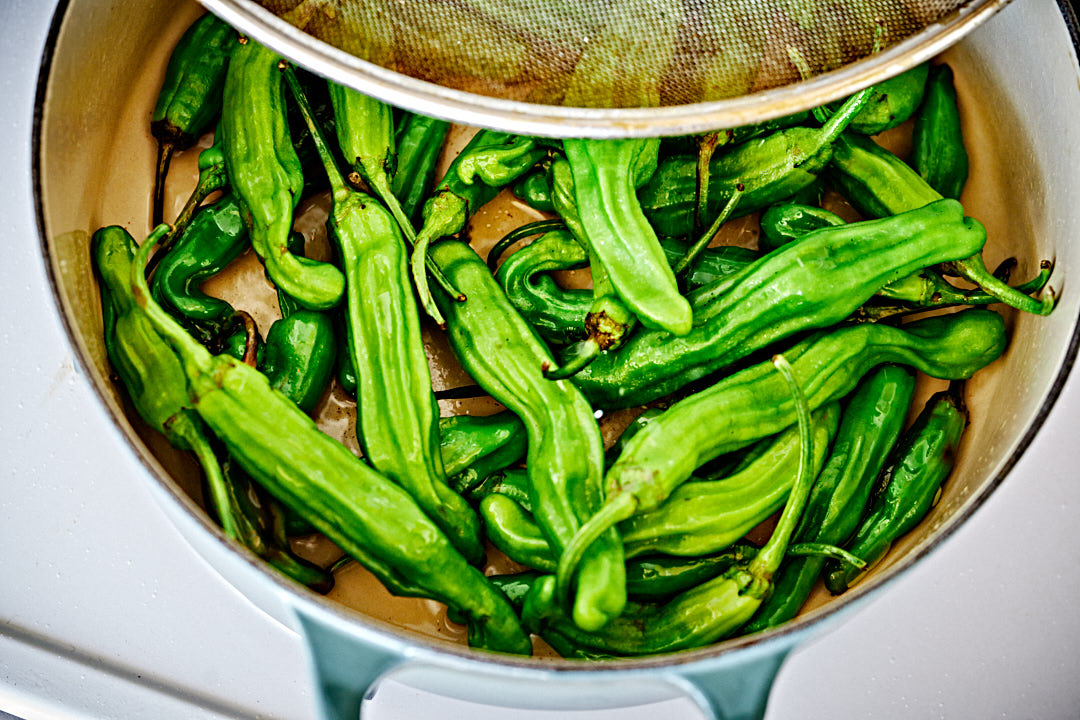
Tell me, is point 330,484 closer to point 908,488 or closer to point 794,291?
point 794,291

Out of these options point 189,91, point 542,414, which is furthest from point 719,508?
point 189,91

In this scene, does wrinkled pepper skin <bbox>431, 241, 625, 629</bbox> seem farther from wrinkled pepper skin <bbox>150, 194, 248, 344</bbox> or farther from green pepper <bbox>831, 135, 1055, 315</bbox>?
green pepper <bbox>831, 135, 1055, 315</bbox>

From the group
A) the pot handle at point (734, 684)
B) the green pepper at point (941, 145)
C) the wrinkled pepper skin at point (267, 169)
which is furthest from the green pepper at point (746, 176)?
the pot handle at point (734, 684)

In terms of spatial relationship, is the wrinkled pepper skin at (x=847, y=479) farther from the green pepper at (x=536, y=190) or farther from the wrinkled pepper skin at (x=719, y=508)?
the green pepper at (x=536, y=190)

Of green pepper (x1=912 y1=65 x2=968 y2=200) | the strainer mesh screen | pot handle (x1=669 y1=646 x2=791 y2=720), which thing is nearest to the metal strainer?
the strainer mesh screen

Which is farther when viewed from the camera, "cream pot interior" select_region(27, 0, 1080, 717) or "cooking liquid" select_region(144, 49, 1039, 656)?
"cooking liquid" select_region(144, 49, 1039, 656)

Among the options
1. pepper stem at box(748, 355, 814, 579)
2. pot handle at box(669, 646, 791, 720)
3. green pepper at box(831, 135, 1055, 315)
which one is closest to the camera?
pot handle at box(669, 646, 791, 720)

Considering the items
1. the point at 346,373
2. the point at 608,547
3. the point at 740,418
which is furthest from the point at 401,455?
the point at 740,418

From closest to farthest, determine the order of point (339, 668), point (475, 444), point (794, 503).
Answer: point (339, 668) → point (794, 503) → point (475, 444)
